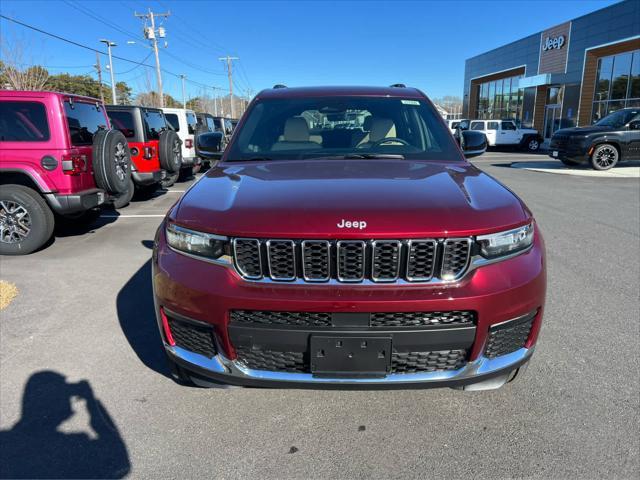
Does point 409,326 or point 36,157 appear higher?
point 36,157

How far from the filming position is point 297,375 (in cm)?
205

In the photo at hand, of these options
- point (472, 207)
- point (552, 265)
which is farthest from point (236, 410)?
point (552, 265)

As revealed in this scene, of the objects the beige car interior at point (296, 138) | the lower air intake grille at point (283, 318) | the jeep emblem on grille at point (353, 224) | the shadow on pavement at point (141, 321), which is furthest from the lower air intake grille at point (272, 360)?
the beige car interior at point (296, 138)

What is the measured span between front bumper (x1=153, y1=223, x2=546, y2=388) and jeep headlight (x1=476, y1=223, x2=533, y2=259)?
0.15 feet

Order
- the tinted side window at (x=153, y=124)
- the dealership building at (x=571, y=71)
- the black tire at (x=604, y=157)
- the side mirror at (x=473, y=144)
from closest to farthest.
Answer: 1. the side mirror at (x=473, y=144)
2. the tinted side window at (x=153, y=124)
3. the black tire at (x=604, y=157)
4. the dealership building at (x=571, y=71)

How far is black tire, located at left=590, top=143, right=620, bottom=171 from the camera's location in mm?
14633

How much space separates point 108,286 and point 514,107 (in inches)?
1474

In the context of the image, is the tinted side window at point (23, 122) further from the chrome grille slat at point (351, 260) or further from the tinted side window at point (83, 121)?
the chrome grille slat at point (351, 260)

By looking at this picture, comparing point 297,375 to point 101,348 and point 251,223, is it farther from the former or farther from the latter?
point 101,348

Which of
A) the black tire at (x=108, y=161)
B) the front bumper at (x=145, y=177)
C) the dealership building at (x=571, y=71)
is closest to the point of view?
the black tire at (x=108, y=161)

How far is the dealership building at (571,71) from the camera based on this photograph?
2275 cm

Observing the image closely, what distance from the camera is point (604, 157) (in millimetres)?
14797

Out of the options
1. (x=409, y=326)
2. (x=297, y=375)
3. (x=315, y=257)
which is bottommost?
(x=297, y=375)

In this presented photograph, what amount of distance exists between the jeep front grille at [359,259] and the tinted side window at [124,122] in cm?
845
